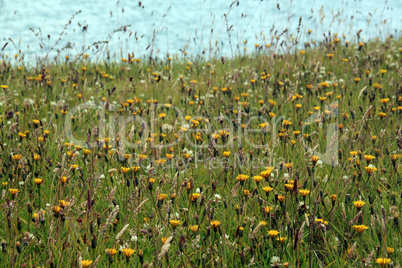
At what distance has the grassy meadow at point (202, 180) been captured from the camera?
6.66 feet

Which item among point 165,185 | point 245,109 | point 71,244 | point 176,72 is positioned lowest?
point 71,244

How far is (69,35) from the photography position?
20.5 ft

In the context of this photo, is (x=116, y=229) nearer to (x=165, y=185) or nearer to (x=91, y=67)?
(x=165, y=185)

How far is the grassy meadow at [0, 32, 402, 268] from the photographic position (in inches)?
79.9

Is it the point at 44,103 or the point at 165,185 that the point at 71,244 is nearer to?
the point at 165,185

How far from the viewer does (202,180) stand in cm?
293

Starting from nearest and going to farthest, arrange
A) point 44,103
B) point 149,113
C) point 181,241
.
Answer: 1. point 181,241
2. point 149,113
3. point 44,103

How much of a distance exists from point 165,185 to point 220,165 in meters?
0.52

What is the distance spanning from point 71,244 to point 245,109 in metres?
2.60

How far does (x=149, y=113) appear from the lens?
13.6 feet

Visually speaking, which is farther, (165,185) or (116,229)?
(165,185)

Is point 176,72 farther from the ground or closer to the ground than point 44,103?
farther from the ground

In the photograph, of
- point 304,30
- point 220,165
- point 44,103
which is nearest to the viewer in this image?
Answer: point 220,165

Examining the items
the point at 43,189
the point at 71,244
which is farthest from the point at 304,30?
the point at 71,244
